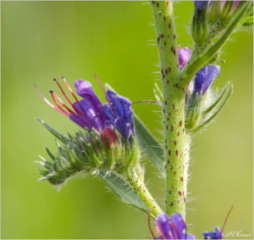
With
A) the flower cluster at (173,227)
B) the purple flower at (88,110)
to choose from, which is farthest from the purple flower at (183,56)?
the flower cluster at (173,227)

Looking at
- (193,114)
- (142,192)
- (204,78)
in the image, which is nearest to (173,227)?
(142,192)

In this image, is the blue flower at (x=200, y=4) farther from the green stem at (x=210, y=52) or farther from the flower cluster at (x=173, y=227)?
the flower cluster at (x=173, y=227)

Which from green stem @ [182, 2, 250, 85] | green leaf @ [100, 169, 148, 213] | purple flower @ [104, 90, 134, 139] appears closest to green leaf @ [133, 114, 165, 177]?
green leaf @ [100, 169, 148, 213]

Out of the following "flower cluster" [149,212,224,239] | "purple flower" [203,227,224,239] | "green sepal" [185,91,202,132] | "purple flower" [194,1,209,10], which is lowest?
"purple flower" [203,227,224,239]

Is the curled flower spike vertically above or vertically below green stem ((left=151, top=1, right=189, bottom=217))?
below

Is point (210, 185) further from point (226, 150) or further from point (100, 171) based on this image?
point (100, 171)

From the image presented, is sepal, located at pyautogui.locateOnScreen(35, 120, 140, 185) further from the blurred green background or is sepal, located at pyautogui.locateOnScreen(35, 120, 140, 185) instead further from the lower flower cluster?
the blurred green background

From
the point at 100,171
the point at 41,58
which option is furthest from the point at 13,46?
the point at 100,171

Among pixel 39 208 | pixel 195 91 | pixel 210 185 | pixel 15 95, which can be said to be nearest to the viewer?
pixel 195 91
